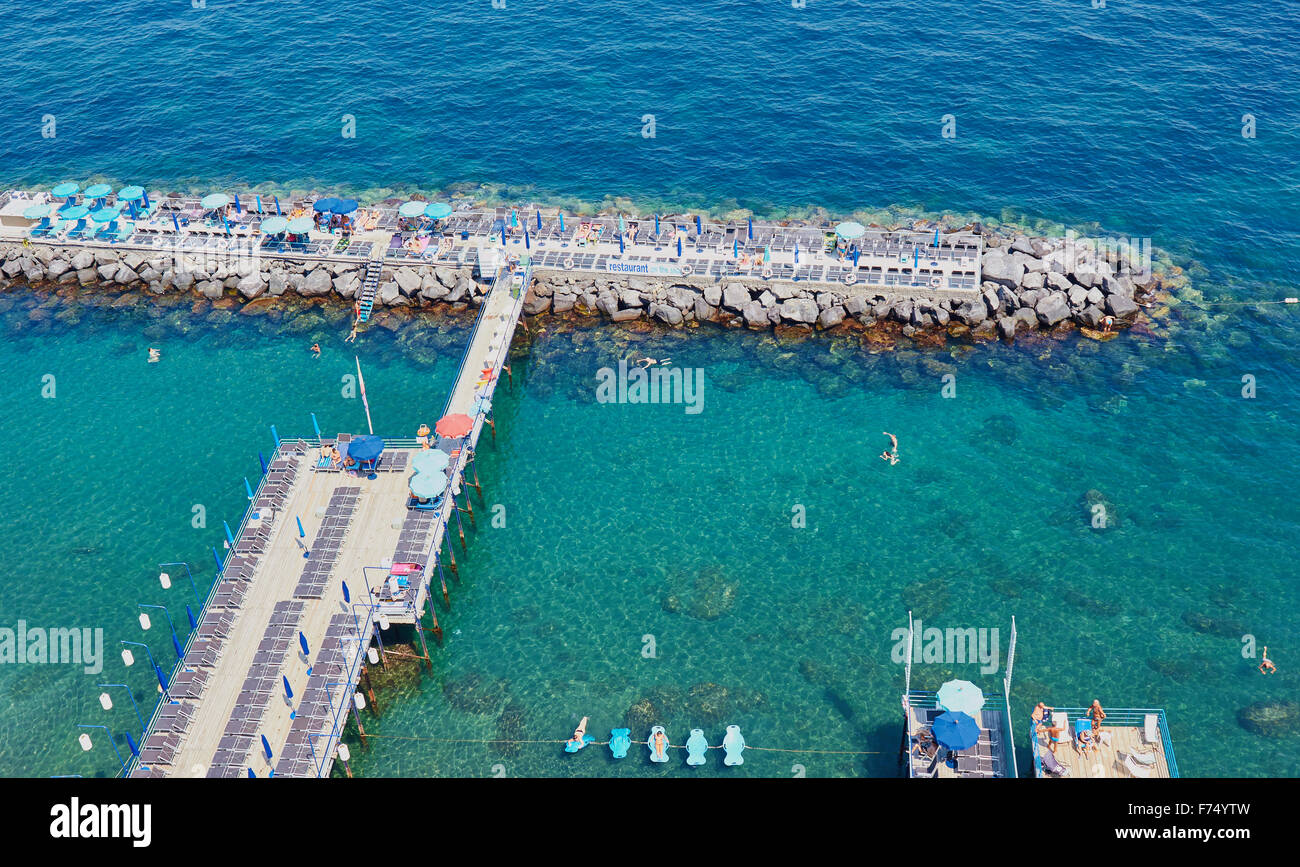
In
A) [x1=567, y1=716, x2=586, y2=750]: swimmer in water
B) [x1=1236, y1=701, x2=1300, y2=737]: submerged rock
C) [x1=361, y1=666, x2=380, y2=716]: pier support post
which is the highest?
[x1=1236, y1=701, x2=1300, y2=737]: submerged rock

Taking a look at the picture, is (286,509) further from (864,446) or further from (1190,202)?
(1190,202)

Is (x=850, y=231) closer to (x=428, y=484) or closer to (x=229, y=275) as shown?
(x=428, y=484)

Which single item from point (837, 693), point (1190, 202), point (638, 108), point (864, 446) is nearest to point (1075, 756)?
point (837, 693)

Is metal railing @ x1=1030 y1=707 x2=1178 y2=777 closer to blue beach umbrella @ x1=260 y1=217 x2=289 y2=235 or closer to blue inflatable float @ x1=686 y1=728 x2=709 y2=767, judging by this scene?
blue inflatable float @ x1=686 y1=728 x2=709 y2=767

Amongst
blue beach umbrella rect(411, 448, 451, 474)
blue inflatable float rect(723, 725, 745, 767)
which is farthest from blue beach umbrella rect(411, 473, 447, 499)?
blue inflatable float rect(723, 725, 745, 767)
